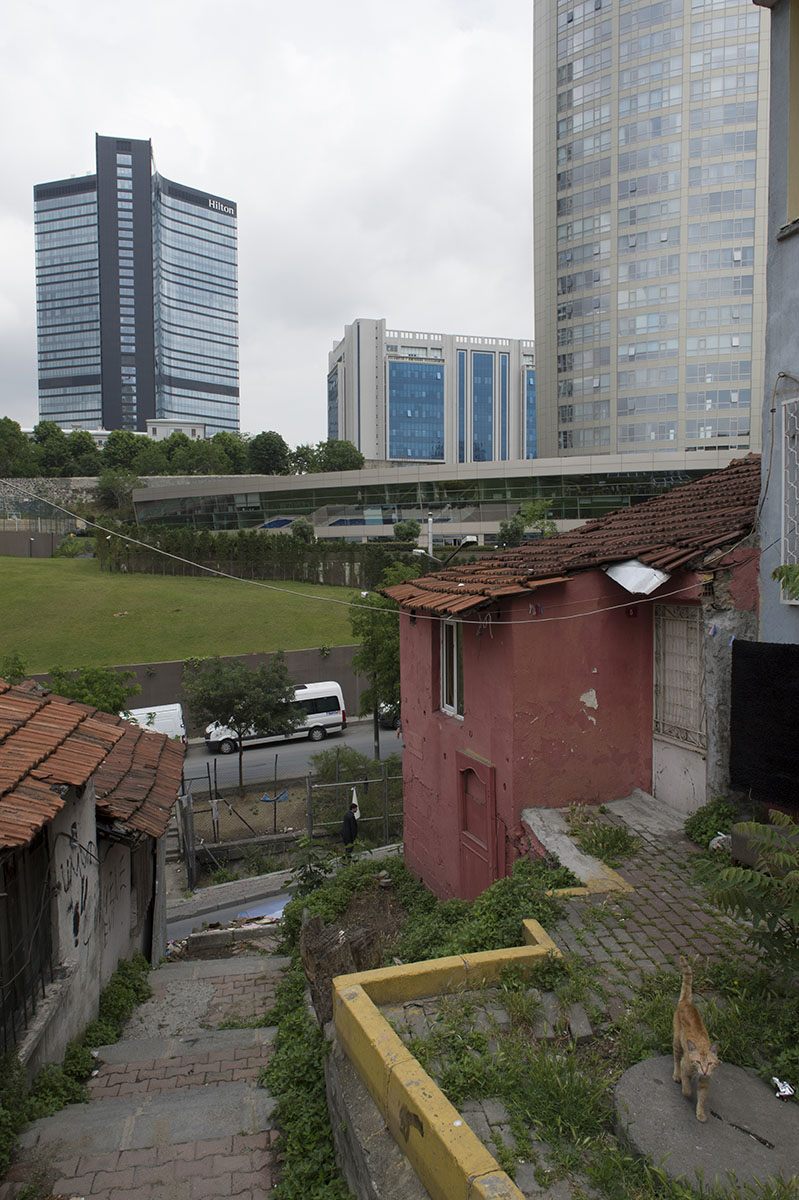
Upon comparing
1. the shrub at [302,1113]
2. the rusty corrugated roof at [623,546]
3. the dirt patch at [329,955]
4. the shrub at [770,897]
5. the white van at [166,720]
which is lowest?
the white van at [166,720]

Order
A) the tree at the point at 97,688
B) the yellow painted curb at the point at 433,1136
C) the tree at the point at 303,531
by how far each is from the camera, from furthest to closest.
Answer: the tree at the point at 303,531
the tree at the point at 97,688
the yellow painted curb at the point at 433,1136

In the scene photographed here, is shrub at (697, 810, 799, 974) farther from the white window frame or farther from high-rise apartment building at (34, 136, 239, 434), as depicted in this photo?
high-rise apartment building at (34, 136, 239, 434)

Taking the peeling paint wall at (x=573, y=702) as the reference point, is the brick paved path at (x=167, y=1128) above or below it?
below

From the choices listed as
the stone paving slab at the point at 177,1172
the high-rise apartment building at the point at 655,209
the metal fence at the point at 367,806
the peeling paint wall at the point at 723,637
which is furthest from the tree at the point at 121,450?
the stone paving slab at the point at 177,1172

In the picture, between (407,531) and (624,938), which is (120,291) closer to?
(407,531)

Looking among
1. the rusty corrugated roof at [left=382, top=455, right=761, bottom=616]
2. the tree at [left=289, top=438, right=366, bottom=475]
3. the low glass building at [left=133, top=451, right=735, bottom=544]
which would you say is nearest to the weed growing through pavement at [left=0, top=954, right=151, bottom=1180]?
the rusty corrugated roof at [left=382, top=455, right=761, bottom=616]

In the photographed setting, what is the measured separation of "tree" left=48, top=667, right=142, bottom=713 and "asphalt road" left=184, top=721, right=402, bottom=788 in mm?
4361

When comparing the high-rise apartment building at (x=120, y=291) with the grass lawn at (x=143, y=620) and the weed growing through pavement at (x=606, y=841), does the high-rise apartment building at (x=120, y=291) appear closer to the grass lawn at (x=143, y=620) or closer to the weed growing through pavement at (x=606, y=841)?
the grass lawn at (x=143, y=620)

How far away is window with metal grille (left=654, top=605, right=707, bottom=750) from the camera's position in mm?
8516

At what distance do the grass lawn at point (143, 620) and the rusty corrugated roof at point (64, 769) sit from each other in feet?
77.0

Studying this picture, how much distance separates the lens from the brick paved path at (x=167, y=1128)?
4105 mm

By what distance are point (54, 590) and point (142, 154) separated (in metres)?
131

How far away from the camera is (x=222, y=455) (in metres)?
86.4

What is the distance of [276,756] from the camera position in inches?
837
